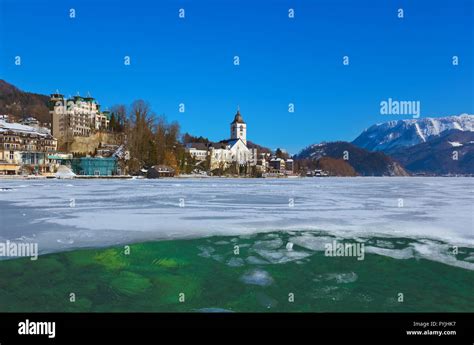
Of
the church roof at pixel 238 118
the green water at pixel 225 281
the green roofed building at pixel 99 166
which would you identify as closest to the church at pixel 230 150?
the church roof at pixel 238 118

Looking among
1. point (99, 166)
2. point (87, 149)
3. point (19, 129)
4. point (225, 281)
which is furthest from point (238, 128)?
point (225, 281)

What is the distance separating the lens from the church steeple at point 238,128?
174 meters

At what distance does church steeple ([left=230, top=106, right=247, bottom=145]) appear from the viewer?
572 feet

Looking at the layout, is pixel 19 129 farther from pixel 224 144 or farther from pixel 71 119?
pixel 224 144

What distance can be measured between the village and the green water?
78.5 m

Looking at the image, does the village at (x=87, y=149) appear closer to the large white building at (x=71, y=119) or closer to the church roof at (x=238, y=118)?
the large white building at (x=71, y=119)

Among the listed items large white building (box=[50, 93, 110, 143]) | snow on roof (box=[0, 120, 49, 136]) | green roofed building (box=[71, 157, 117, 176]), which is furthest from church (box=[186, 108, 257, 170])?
snow on roof (box=[0, 120, 49, 136])

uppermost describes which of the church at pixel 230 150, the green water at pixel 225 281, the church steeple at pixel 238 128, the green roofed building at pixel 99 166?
the church steeple at pixel 238 128

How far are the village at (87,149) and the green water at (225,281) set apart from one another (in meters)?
78.5

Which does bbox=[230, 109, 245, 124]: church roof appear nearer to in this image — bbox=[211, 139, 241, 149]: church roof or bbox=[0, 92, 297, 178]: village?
bbox=[211, 139, 241, 149]: church roof

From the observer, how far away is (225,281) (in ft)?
22.6
